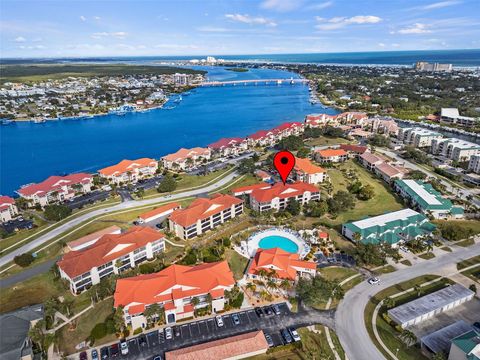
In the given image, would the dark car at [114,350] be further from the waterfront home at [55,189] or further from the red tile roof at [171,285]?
the waterfront home at [55,189]

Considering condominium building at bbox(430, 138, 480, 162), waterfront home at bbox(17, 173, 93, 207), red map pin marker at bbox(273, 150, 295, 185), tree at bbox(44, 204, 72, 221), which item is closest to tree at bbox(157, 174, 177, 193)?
waterfront home at bbox(17, 173, 93, 207)

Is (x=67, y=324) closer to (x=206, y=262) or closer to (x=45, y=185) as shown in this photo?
(x=206, y=262)

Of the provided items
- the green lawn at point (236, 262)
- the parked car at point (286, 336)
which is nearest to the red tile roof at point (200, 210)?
the green lawn at point (236, 262)

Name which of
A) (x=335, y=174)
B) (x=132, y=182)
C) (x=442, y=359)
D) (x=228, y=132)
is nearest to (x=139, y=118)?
(x=228, y=132)

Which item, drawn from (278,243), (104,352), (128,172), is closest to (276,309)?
(278,243)

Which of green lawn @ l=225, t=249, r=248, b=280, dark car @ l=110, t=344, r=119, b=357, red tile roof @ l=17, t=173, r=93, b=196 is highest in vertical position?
red tile roof @ l=17, t=173, r=93, b=196

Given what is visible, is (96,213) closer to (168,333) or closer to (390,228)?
(168,333)

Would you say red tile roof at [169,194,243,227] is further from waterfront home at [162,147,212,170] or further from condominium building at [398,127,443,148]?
condominium building at [398,127,443,148]
